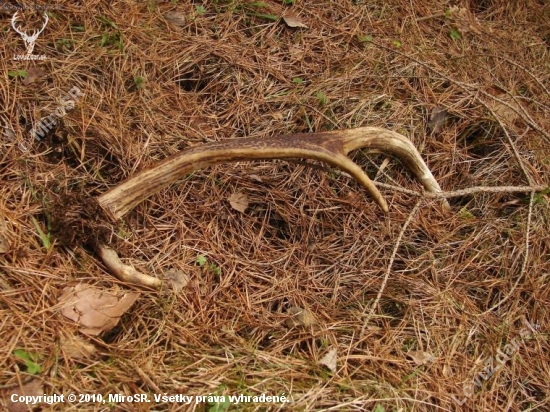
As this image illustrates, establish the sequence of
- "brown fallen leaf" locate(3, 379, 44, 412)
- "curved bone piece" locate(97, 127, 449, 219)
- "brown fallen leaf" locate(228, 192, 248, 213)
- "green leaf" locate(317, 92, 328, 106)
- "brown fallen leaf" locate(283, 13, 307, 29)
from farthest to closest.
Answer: "brown fallen leaf" locate(283, 13, 307, 29) < "green leaf" locate(317, 92, 328, 106) < "brown fallen leaf" locate(228, 192, 248, 213) < "curved bone piece" locate(97, 127, 449, 219) < "brown fallen leaf" locate(3, 379, 44, 412)

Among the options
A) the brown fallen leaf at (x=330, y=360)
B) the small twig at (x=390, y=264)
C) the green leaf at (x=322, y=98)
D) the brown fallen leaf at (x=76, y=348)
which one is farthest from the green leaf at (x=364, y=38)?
the brown fallen leaf at (x=76, y=348)

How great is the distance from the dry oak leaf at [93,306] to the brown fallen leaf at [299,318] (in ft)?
2.11

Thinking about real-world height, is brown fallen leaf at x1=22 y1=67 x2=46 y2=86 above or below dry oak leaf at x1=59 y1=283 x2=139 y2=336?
above

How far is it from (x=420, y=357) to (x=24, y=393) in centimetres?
150

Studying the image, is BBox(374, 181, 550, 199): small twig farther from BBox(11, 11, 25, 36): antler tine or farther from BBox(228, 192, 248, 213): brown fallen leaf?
BBox(11, 11, 25, 36): antler tine

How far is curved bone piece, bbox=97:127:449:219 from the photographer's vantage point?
2309 mm

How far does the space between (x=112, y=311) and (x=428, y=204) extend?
1.63 m

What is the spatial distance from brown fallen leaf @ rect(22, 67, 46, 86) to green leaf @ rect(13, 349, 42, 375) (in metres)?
1.37

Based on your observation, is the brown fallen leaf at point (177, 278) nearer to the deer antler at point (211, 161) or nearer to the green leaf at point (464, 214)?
the deer antler at point (211, 161)

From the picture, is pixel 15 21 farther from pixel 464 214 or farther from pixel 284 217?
pixel 464 214

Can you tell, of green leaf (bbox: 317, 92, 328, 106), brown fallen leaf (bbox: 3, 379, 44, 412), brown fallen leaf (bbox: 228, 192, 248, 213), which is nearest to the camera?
brown fallen leaf (bbox: 3, 379, 44, 412)

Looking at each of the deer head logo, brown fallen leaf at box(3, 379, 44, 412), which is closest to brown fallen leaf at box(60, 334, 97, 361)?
brown fallen leaf at box(3, 379, 44, 412)

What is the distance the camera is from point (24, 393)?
175cm

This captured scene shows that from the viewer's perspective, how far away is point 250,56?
301 centimetres
